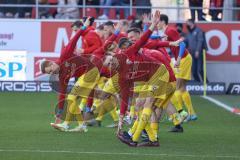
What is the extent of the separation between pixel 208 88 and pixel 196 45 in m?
1.64

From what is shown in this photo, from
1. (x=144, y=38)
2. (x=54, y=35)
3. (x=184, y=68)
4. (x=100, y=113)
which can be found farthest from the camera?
(x=54, y=35)

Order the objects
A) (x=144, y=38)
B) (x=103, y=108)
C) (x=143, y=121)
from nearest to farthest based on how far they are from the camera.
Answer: (x=144, y=38) → (x=143, y=121) → (x=103, y=108)

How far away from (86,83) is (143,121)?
3.44m

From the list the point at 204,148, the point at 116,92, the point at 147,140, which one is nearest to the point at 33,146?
the point at 147,140

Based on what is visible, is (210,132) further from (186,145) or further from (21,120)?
(21,120)

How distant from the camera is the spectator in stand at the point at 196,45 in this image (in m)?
27.3

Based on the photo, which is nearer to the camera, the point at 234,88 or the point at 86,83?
the point at 86,83

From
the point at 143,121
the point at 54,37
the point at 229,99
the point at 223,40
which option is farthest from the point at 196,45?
the point at 143,121

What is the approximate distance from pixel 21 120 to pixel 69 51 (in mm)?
2620

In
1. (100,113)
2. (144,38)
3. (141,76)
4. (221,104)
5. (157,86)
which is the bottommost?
(221,104)

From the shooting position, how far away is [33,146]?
1386 centimetres

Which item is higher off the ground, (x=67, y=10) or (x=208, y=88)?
(x=67, y=10)

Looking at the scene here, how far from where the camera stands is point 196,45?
2745cm

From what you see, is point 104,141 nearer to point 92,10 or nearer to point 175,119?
point 175,119
